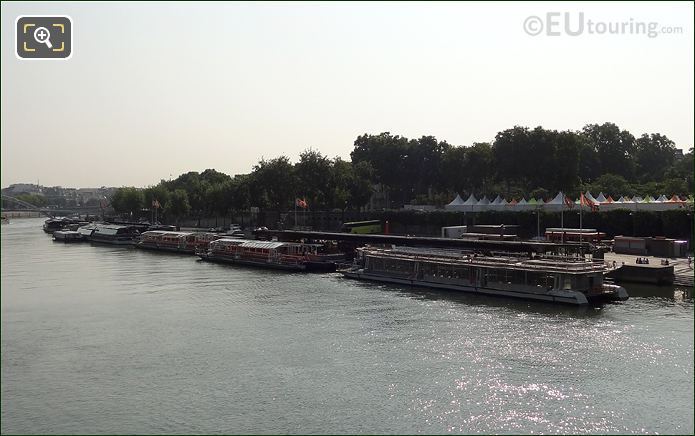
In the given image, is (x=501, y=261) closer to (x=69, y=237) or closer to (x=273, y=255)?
(x=273, y=255)

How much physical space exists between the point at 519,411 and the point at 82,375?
23739 millimetres

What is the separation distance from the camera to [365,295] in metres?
62.5

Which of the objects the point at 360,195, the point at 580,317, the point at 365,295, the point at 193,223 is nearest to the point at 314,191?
the point at 360,195

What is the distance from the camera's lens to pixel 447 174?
6132 inches

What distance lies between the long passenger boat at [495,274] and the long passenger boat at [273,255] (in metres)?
8.55

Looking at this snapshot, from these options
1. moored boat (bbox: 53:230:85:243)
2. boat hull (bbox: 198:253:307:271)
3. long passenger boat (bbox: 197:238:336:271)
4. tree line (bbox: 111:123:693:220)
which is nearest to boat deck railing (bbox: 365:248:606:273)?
long passenger boat (bbox: 197:238:336:271)

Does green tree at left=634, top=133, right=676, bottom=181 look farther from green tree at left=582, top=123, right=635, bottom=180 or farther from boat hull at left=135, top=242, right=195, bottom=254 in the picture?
boat hull at left=135, top=242, right=195, bottom=254

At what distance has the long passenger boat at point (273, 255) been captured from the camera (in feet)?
276

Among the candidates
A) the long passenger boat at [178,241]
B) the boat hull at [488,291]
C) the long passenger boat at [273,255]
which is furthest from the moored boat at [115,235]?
the boat hull at [488,291]

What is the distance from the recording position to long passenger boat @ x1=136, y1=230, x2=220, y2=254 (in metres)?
115

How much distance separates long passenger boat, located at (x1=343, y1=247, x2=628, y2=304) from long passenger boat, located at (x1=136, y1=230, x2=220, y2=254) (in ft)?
152

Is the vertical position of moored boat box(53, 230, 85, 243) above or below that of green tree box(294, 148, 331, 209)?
below

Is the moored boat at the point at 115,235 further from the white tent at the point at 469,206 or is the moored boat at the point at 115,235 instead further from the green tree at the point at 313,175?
the white tent at the point at 469,206

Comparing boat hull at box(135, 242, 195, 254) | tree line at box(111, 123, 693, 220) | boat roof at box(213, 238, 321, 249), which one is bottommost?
boat hull at box(135, 242, 195, 254)
